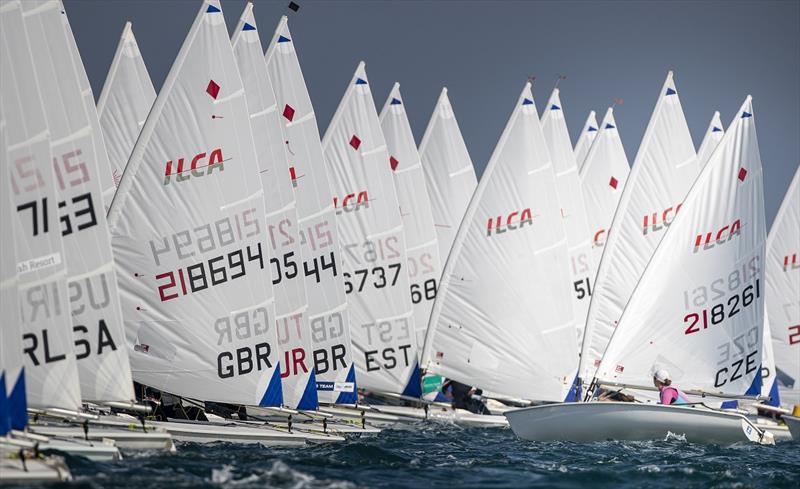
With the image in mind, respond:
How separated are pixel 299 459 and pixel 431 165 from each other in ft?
42.6

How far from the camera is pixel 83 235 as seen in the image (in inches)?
473

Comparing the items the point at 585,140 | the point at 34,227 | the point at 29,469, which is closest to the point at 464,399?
the point at 585,140

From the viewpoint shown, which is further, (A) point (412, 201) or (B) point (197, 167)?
(A) point (412, 201)

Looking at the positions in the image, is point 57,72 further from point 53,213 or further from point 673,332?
point 673,332

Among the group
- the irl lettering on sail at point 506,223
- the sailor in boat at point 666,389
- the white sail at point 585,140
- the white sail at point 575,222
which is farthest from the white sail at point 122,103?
the white sail at point 585,140

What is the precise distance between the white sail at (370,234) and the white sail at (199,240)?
17.6 ft

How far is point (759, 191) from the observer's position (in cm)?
1800

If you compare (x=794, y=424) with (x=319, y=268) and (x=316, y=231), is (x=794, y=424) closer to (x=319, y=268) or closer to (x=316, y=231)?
(x=319, y=268)

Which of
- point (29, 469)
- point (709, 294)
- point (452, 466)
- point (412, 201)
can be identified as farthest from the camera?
point (412, 201)

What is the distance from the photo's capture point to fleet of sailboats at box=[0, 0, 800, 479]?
1134 centimetres

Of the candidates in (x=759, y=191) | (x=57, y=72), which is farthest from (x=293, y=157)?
(x=759, y=191)

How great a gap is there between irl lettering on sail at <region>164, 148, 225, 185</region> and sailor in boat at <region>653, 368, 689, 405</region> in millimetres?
7182

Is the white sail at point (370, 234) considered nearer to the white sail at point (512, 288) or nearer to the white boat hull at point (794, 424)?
the white sail at point (512, 288)

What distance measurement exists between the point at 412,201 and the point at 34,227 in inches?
493
